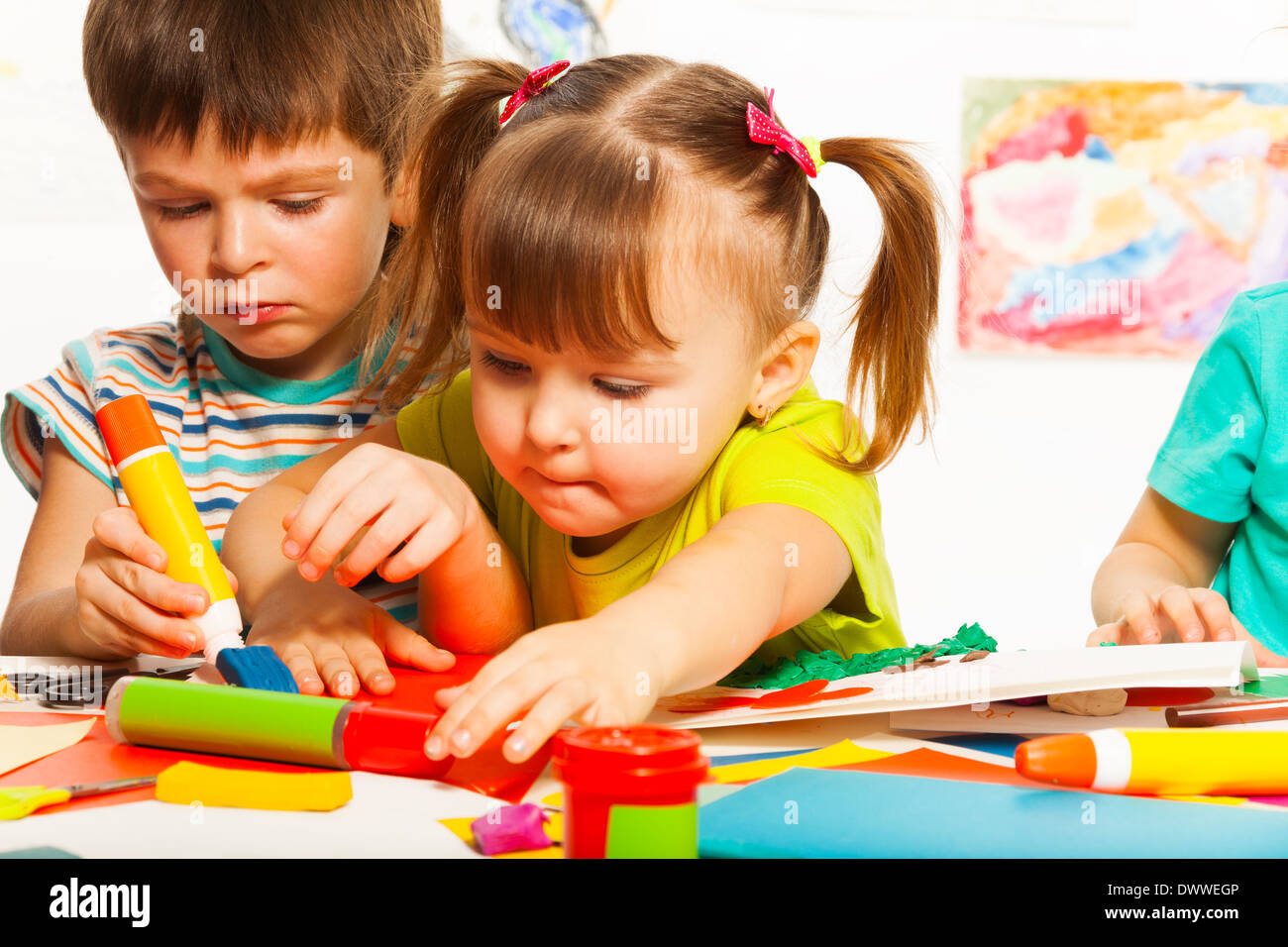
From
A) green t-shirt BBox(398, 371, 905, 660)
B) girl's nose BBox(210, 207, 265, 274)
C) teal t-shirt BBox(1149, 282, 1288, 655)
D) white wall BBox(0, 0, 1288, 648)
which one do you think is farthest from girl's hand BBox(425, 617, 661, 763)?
white wall BBox(0, 0, 1288, 648)

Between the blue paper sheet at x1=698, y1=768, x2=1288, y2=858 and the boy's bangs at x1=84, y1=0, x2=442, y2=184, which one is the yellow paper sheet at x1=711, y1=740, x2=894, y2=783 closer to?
the blue paper sheet at x1=698, y1=768, x2=1288, y2=858

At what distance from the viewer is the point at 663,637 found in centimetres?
49

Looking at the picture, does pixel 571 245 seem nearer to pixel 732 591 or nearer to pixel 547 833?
pixel 732 591

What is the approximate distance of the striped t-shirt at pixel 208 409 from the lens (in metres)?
0.95

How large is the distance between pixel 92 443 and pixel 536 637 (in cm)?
62

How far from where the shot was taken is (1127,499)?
261 cm

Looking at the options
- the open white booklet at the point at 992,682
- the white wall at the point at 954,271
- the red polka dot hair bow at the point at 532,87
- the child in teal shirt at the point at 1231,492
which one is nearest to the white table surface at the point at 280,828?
the open white booklet at the point at 992,682

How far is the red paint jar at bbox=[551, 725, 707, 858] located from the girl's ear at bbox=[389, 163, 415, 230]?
588 mm

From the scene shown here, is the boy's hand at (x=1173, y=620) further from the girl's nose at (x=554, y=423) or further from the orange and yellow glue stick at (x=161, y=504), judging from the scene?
the orange and yellow glue stick at (x=161, y=504)

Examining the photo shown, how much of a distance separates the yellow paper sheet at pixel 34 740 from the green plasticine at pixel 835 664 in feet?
1.07

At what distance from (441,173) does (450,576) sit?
276 mm

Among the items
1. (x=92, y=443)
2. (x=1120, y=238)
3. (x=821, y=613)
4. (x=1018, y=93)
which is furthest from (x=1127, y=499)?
(x=92, y=443)

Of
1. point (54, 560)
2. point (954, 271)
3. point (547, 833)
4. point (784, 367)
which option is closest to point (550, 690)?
point (547, 833)
